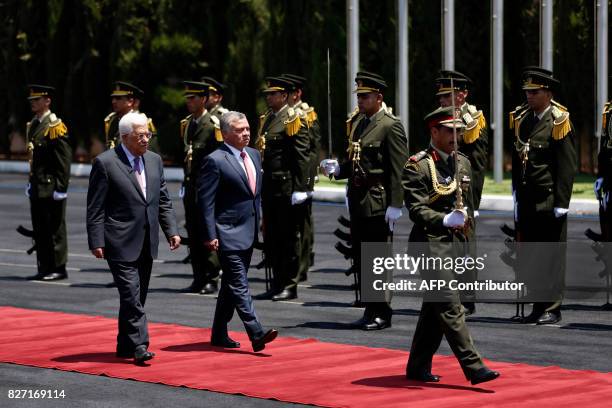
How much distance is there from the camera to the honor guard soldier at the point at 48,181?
58.7 ft

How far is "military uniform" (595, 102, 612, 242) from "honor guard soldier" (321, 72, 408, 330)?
233cm

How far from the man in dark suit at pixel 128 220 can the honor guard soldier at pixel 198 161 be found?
14.9 ft

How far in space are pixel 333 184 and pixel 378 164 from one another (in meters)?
19.1

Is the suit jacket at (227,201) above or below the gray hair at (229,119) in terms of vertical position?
below

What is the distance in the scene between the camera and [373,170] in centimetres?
1414

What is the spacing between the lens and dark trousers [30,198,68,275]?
18.2 m

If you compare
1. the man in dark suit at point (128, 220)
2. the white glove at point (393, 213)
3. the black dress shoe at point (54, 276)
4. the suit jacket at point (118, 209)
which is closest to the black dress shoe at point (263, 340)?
the man in dark suit at point (128, 220)

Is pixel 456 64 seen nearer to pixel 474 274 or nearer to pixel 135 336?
pixel 474 274

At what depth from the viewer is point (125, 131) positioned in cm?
1223

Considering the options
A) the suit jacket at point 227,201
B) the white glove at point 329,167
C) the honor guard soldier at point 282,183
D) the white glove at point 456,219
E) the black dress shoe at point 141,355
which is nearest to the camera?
the white glove at point 456,219

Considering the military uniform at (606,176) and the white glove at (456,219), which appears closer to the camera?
the white glove at (456,219)

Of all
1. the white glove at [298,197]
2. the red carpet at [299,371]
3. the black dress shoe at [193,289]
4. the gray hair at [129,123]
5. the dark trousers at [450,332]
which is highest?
the gray hair at [129,123]

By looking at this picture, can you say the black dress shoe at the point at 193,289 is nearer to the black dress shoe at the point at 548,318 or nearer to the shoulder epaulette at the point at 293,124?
the shoulder epaulette at the point at 293,124

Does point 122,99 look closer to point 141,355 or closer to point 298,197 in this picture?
point 298,197
